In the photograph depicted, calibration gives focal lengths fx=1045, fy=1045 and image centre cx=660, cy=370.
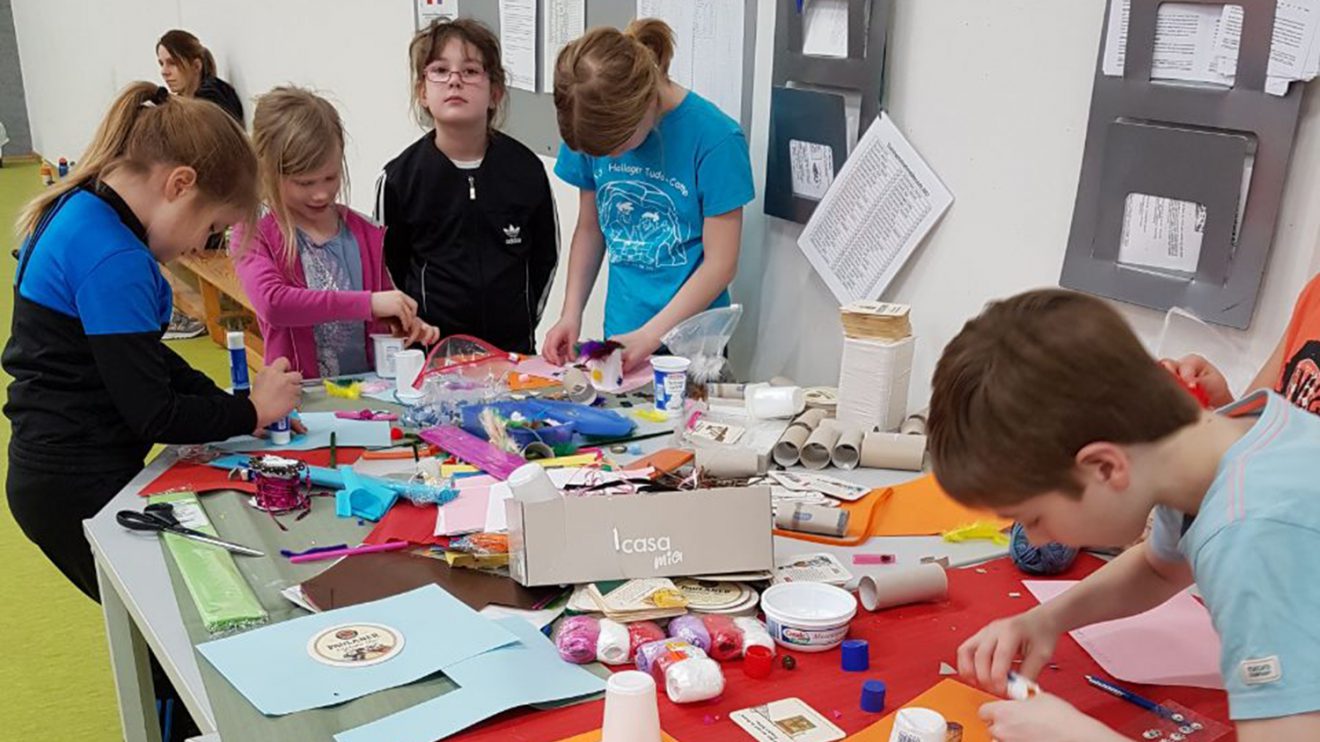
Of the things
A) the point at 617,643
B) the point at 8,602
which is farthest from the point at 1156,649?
the point at 8,602

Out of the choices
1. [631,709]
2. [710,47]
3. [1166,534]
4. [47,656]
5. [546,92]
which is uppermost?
[710,47]

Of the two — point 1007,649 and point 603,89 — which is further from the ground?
point 603,89

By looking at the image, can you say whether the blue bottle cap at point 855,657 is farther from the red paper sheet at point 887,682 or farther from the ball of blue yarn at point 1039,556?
the ball of blue yarn at point 1039,556

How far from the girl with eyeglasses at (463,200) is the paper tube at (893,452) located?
1043 millimetres

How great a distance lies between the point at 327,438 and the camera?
5.57ft

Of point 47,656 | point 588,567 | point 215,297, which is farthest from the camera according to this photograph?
point 215,297

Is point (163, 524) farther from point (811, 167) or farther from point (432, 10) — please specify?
point (432, 10)

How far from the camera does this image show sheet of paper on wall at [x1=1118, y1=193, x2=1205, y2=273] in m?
1.55

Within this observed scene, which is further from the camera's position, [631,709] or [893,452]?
[893,452]

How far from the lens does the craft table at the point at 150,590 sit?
108cm

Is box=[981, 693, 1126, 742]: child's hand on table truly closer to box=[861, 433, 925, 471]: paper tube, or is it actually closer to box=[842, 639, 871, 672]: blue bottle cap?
box=[842, 639, 871, 672]: blue bottle cap

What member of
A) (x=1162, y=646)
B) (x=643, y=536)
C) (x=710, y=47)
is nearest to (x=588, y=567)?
(x=643, y=536)

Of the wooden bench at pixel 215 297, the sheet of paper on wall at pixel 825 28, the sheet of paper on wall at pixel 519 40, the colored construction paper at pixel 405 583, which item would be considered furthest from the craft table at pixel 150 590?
the wooden bench at pixel 215 297

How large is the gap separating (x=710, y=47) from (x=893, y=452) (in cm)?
125
